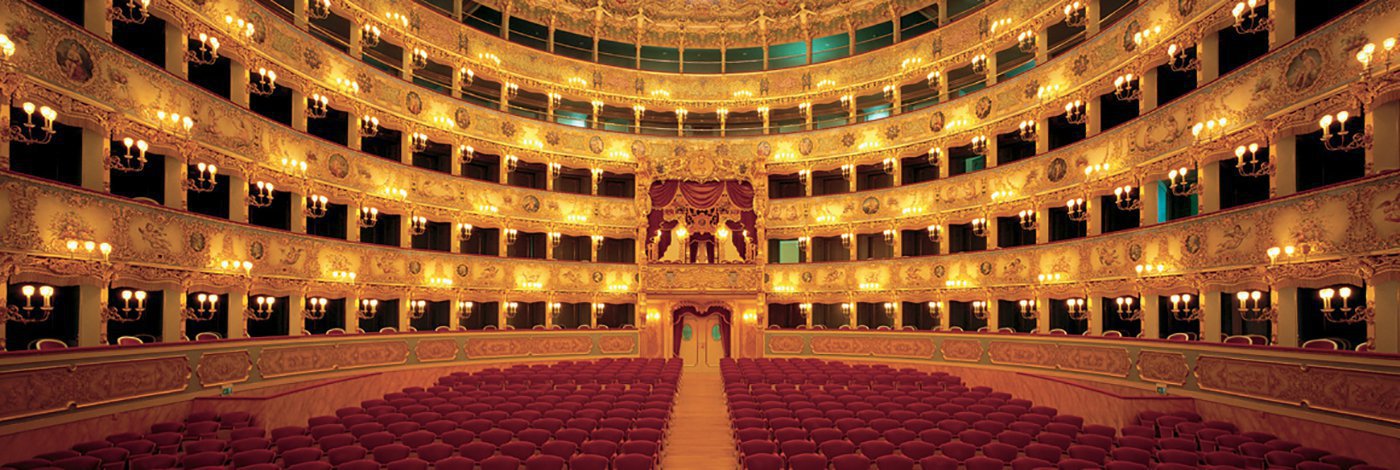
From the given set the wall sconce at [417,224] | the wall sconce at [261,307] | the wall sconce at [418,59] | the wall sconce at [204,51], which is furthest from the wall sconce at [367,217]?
the wall sconce at [204,51]

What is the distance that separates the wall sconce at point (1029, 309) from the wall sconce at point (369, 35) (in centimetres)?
2362

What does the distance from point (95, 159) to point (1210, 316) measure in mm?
23857

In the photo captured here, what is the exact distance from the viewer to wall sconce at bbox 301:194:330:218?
2214cm

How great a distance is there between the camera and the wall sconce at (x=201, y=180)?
1689cm

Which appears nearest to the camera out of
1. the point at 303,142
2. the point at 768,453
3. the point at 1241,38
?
the point at 768,453

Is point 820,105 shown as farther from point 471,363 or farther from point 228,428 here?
point 228,428

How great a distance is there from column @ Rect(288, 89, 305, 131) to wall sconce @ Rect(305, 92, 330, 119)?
209 millimetres

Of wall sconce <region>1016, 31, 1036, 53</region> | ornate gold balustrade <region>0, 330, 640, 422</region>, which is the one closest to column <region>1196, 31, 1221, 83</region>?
wall sconce <region>1016, 31, 1036, 53</region>

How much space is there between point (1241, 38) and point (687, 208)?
20.4 m

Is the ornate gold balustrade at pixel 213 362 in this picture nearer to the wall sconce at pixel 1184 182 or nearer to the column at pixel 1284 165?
the wall sconce at pixel 1184 182

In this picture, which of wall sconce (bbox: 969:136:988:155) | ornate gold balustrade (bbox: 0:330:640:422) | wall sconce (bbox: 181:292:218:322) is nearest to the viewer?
ornate gold balustrade (bbox: 0:330:640:422)

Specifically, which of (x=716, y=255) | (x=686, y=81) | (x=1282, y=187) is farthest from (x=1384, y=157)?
(x=686, y=81)

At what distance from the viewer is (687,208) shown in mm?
33031

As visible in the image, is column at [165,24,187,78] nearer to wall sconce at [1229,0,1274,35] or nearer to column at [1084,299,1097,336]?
wall sconce at [1229,0,1274,35]
